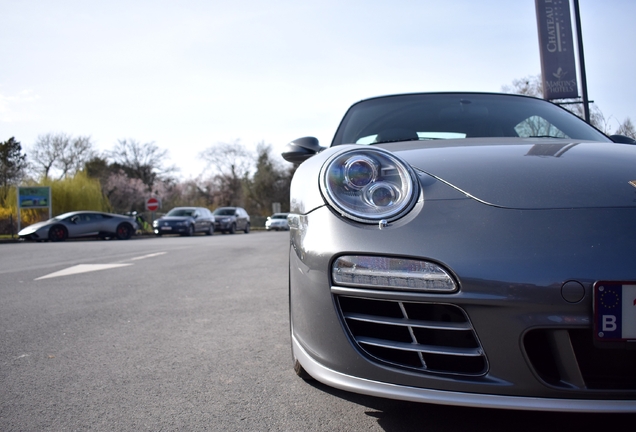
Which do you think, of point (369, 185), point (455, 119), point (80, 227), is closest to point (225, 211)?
point (80, 227)

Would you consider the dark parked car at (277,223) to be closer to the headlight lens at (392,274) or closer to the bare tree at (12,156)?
the bare tree at (12,156)

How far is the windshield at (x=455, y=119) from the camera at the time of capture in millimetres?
2961

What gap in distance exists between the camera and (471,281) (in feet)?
4.86

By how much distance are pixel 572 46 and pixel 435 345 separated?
1379 centimetres

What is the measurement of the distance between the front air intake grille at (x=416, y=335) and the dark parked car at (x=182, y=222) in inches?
880

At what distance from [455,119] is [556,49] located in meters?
11.8

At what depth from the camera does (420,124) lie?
3104 millimetres

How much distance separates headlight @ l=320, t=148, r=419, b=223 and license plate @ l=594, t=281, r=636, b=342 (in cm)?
60

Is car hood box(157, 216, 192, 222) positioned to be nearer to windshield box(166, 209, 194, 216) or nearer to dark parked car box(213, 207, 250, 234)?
windshield box(166, 209, 194, 216)

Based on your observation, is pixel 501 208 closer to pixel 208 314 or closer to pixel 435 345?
pixel 435 345

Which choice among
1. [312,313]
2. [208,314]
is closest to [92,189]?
[208,314]

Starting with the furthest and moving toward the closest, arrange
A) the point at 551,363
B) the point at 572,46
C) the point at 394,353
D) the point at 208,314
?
1. the point at 572,46
2. the point at 208,314
3. the point at 394,353
4. the point at 551,363

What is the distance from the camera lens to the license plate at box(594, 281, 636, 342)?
4.55 feet

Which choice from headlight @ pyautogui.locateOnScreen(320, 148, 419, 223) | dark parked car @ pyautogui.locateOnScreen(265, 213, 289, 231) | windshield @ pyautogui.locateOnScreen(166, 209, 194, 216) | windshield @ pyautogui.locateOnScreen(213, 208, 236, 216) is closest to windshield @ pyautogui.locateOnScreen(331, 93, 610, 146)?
headlight @ pyautogui.locateOnScreen(320, 148, 419, 223)
